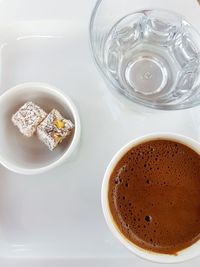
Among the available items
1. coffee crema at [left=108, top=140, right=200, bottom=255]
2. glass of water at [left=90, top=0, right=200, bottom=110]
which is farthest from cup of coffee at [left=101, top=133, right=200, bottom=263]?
glass of water at [left=90, top=0, right=200, bottom=110]

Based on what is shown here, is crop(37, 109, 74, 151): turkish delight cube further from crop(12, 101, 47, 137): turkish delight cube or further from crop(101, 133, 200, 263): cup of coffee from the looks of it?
crop(101, 133, 200, 263): cup of coffee

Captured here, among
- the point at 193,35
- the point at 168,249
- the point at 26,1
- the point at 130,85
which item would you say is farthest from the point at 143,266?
the point at 26,1

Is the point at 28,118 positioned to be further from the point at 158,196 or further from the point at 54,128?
the point at 158,196

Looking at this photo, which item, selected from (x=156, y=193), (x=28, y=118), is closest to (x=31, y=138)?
(x=28, y=118)

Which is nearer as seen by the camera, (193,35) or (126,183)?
(126,183)

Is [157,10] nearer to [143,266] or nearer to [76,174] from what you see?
[76,174]

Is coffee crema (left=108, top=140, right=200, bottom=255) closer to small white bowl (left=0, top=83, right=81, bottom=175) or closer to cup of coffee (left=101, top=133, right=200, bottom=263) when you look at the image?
cup of coffee (left=101, top=133, right=200, bottom=263)

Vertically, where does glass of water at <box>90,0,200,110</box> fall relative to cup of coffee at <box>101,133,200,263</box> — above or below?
above

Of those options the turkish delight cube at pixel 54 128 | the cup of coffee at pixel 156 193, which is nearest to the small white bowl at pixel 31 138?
the turkish delight cube at pixel 54 128
